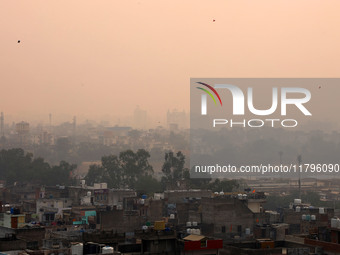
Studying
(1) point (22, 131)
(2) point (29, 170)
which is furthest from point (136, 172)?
(1) point (22, 131)

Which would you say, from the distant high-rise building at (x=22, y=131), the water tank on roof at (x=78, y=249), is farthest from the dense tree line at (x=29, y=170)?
the water tank on roof at (x=78, y=249)

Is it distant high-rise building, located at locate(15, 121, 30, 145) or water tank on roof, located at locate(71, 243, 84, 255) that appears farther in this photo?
distant high-rise building, located at locate(15, 121, 30, 145)

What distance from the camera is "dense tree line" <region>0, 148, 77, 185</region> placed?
87938mm

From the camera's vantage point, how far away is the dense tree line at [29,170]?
8794cm

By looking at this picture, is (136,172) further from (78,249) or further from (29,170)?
(78,249)

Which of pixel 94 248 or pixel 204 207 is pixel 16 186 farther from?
pixel 94 248

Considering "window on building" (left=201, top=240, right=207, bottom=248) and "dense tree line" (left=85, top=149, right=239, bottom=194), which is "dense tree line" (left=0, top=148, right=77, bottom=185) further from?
"window on building" (left=201, top=240, right=207, bottom=248)

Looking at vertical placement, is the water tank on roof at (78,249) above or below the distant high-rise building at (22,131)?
below

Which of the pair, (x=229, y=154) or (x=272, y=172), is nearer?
(x=272, y=172)

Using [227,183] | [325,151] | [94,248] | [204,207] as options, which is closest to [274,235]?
[204,207]

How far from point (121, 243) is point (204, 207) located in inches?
717

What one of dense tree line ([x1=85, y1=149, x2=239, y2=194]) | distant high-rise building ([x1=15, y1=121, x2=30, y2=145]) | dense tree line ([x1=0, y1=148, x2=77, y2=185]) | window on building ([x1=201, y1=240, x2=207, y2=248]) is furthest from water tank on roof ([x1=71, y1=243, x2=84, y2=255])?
distant high-rise building ([x1=15, y1=121, x2=30, y2=145])

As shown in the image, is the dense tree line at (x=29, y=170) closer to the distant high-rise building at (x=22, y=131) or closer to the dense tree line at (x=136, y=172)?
the dense tree line at (x=136, y=172)

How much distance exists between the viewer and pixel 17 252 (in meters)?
27.0
